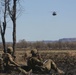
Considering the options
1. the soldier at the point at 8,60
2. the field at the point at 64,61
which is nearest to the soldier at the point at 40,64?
the field at the point at 64,61

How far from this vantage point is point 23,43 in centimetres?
12081

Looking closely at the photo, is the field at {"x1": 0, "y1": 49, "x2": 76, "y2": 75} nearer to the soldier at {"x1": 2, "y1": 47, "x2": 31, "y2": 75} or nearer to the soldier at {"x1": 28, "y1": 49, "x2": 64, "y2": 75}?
the soldier at {"x1": 28, "y1": 49, "x2": 64, "y2": 75}

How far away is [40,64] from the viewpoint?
20453mm

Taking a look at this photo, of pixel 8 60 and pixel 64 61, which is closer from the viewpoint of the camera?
pixel 8 60

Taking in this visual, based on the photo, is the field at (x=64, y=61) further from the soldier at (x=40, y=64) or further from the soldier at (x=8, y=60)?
the soldier at (x=8, y=60)

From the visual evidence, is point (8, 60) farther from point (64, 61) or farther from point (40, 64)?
point (64, 61)

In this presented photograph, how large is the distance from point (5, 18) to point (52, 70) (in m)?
14.0

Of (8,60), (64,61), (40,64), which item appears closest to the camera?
(40,64)

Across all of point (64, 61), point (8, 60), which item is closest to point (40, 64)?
point (8, 60)

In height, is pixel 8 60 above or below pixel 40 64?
above

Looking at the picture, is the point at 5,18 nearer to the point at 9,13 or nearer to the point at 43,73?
the point at 9,13

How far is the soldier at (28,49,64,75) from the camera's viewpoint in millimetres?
20281

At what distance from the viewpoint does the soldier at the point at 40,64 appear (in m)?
20.3

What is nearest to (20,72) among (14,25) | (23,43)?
(14,25)
